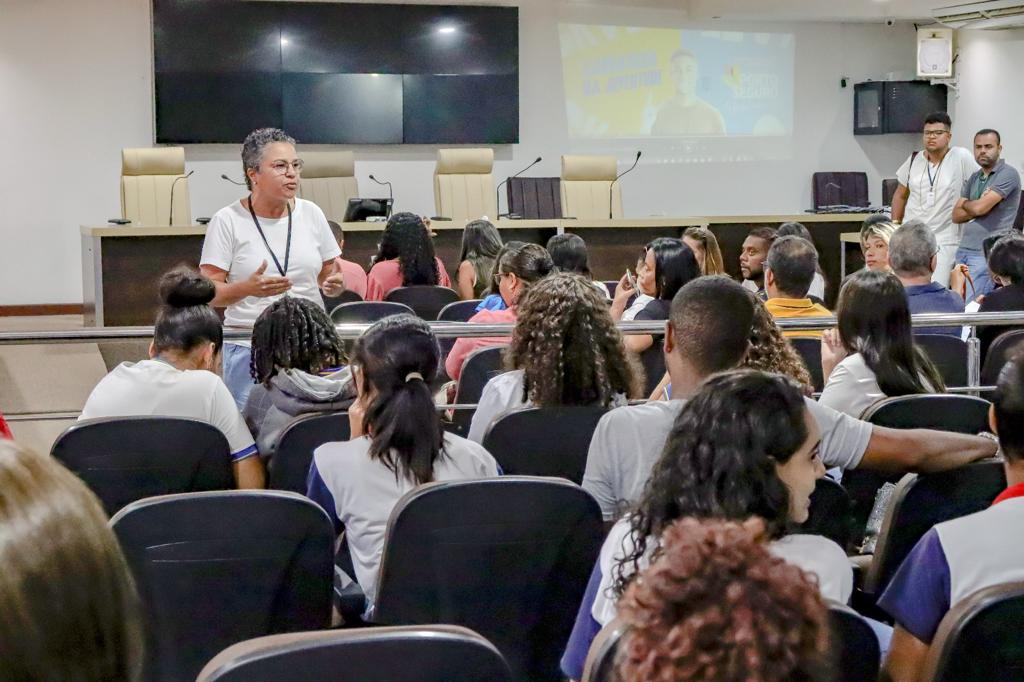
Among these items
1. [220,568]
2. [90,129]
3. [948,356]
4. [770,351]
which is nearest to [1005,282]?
[948,356]

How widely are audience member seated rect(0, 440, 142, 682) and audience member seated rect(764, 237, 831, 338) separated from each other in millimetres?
3931

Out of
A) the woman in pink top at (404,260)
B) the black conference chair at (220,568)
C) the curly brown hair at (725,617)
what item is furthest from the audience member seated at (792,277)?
the curly brown hair at (725,617)

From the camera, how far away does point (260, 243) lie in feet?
13.5

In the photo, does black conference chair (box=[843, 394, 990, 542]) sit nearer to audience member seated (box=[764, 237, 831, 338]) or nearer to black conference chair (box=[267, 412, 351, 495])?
black conference chair (box=[267, 412, 351, 495])

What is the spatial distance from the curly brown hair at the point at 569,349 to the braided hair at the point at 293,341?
0.55m

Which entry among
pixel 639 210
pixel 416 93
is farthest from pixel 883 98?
pixel 416 93

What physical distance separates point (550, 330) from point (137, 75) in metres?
8.98

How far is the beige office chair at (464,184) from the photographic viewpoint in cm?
1052

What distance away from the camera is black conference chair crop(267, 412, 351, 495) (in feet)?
10.1

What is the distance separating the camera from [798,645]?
3.01ft

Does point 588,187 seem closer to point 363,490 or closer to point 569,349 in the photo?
point 569,349

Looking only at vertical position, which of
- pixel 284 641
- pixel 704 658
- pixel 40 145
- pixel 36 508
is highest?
pixel 40 145

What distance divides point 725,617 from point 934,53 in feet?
42.4

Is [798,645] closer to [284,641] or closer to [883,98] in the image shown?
[284,641]
